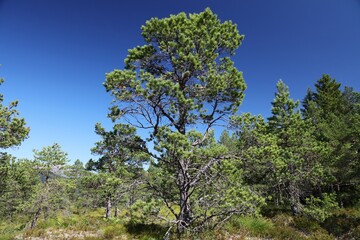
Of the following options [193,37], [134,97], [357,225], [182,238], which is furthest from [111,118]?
[357,225]

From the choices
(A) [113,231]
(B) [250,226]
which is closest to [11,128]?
(A) [113,231]

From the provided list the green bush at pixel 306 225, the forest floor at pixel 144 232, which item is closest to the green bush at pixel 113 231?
the forest floor at pixel 144 232

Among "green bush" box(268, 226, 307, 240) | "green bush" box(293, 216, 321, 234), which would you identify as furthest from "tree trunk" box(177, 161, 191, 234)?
"green bush" box(293, 216, 321, 234)

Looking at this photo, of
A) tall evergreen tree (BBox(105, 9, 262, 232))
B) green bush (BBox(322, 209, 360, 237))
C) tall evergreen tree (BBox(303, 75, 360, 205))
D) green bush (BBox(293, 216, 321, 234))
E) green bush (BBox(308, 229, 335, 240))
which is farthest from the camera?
tall evergreen tree (BBox(303, 75, 360, 205))

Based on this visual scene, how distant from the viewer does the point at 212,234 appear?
33.1ft

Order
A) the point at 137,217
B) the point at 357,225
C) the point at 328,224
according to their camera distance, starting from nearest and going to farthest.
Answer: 1. the point at 137,217
2. the point at 357,225
3. the point at 328,224

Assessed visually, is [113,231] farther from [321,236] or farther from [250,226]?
[321,236]

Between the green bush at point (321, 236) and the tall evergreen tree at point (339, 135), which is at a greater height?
the tall evergreen tree at point (339, 135)

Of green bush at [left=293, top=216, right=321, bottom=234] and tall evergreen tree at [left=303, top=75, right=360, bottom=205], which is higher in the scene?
tall evergreen tree at [left=303, top=75, right=360, bottom=205]

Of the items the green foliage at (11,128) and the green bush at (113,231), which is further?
the green foliage at (11,128)

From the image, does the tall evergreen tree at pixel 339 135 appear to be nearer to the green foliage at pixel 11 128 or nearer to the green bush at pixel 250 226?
the green bush at pixel 250 226

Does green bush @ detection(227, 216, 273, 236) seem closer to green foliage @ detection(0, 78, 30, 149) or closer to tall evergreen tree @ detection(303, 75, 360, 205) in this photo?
tall evergreen tree @ detection(303, 75, 360, 205)

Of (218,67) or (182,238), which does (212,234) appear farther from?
(218,67)

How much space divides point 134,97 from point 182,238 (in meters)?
5.78
